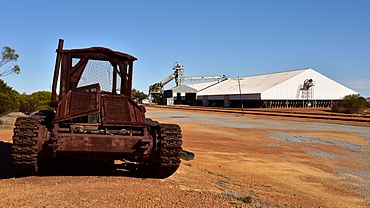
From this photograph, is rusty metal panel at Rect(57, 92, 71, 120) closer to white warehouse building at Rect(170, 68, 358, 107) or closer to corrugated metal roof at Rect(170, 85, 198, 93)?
white warehouse building at Rect(170, 68, 358, 107)

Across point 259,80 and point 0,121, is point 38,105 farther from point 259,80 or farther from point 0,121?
point 259,80

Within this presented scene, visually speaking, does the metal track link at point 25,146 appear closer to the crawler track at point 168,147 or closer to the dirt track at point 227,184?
the dirt track at point 227,184

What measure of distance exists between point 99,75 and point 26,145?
10.5 feet

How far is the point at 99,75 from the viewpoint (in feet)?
32.3

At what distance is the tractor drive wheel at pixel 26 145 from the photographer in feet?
23.0

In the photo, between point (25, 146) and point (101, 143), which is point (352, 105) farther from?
point (25, 146)

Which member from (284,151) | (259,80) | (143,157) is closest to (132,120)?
(143,157)

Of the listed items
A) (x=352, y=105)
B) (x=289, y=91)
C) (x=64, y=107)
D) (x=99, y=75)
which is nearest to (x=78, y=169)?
(x=64, y=107)

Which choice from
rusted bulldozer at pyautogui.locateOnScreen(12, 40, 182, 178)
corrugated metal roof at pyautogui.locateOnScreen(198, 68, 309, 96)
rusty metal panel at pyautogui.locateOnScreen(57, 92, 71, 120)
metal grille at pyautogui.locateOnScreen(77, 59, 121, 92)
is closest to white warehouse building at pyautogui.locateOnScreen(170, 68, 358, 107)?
corrugated metal roof at pyautogui.locateOnScreen(198, 68, 309, 96)

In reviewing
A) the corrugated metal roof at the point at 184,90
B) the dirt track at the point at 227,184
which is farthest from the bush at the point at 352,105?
the corrugated metal roof at the point at 184,90

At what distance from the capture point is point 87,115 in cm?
808

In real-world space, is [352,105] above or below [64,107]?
above

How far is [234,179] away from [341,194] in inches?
94.8

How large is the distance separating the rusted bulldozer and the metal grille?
0.08ft
